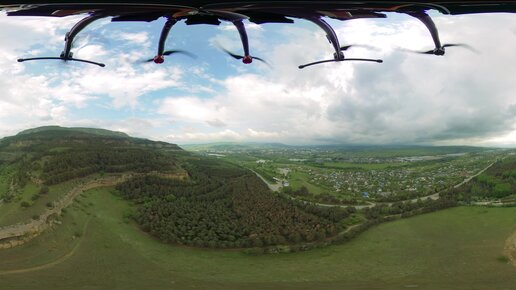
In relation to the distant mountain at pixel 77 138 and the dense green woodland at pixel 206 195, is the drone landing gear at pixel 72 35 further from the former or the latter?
the distant mountain at pixel 77 138

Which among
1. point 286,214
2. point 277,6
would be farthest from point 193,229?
point 277,6

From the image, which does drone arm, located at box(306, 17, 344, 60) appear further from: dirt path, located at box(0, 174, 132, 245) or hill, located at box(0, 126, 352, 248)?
dirt path, located at box(0, 174, 132, 245)

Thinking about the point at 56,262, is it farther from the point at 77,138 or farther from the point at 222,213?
the point at 77,138

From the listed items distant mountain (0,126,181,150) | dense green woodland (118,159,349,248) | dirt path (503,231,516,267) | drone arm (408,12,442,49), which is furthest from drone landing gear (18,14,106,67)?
dirt path (503,231,516,267)

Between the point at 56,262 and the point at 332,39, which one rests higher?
the point at 332,39

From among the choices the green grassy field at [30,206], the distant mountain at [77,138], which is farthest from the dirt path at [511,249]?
the green grassy field at [30,206]

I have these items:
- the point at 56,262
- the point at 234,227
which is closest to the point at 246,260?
the point at 234,227
